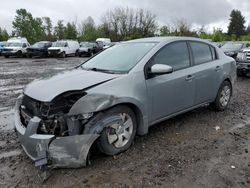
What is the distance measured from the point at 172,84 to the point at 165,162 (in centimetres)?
137

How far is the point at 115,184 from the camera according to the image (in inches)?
124

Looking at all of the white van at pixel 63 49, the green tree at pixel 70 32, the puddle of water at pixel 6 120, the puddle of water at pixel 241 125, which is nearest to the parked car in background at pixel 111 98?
the puddle of water at pixel 241 125

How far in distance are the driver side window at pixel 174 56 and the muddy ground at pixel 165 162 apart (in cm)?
117

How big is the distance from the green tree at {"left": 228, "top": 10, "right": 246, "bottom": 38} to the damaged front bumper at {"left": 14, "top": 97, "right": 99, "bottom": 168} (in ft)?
246

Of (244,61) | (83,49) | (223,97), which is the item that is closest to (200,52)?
(223,97)

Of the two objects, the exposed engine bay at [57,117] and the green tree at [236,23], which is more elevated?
the green tree at [236,23]

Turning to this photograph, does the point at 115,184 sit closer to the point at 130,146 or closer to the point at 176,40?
the point at 130,146

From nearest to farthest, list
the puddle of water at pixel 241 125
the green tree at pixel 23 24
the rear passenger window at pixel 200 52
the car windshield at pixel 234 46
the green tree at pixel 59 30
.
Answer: the puddle of water at pixel 241 125, the rear passenger window at pixel 200 52, the car windshield at pixel 234 46, the green tree at pixel 23 24, the green tree at pixel 59 30

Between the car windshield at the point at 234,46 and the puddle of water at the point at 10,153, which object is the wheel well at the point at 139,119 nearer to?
the puddle of water at the point at 10,153

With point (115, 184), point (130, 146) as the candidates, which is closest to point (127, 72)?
point (130, 146)

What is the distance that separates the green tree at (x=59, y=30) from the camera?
61.3m

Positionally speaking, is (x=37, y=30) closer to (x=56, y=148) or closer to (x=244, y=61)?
(x=244, y=61)

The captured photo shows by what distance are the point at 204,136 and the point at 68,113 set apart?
8.06ft

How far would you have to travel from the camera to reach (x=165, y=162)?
3.66 metres
